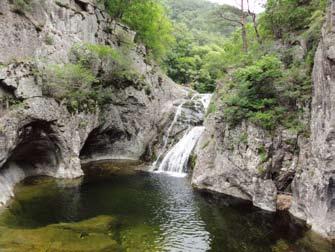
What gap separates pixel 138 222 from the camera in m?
16.2

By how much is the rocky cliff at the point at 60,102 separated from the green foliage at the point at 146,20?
83.8 inches

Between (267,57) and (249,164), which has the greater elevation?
(267,57)

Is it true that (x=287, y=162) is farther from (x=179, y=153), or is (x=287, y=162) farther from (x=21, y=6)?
(x=21, y=6)

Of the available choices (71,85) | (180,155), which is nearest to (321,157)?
(180,155)

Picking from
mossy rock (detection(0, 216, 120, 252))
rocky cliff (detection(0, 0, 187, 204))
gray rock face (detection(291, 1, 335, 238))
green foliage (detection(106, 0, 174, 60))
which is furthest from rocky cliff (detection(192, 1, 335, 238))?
green foliage (detection(106, 0, 174, 60))

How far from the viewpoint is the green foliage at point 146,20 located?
3666cm

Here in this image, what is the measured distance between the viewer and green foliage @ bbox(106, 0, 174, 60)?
1443 inches

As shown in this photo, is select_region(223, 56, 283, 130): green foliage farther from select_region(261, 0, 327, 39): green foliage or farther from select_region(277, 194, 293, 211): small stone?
select_region(261, 0, 327, 39): green foliage

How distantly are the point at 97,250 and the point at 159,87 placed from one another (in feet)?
87.0

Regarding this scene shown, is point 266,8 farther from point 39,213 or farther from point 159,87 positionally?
point 39,213

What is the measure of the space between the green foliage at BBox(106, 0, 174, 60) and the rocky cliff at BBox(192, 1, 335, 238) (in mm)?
19756

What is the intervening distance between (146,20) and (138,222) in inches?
1161

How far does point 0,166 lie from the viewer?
63.8 feet

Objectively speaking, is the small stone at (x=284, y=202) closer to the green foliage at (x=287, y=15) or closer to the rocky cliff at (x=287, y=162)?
the rocky cliff at (x=287, y=162)
